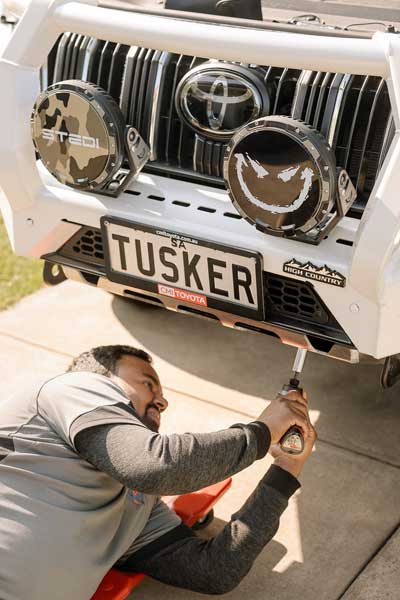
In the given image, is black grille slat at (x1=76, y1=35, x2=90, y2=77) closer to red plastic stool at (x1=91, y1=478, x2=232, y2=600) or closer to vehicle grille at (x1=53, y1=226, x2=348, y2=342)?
vehicle grille at (x1=53, y1=226, x2=348, y2=342)

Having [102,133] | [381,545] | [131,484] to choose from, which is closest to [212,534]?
[381,545]

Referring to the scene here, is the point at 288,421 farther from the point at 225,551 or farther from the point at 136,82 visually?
the point at 136,82

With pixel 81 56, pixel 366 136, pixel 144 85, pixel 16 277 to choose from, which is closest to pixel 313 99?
pixel 366 136

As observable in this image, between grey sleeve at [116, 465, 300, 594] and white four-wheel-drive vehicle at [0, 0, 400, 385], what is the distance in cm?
46

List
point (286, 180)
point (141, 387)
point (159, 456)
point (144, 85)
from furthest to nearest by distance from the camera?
1. point (144, 85)
2. point (141, 387)
3. point (286, 180)
4. point (159, 456)

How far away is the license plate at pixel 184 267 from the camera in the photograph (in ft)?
9.35

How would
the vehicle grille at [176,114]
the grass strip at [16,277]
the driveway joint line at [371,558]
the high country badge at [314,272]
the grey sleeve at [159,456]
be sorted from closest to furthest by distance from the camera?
the grey sleeve at [159,456] < the high country badge at [314,272] < the driveway joint line at [371,558] < the vehicle grille at [176,114] < the grass strip at [16,277]

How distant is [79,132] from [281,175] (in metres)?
0.73

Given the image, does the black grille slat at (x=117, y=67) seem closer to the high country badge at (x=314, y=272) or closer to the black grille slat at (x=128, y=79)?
the black grille slat at (x=128, y=79)

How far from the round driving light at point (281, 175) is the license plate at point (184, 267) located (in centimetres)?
16

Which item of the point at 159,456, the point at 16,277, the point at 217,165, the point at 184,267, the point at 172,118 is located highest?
the point at 172,118

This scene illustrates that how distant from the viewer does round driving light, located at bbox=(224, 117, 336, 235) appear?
258cm

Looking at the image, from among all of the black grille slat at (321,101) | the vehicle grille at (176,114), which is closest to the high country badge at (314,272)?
the vehicle grille at (176,114)

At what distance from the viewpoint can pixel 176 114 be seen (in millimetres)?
3244
